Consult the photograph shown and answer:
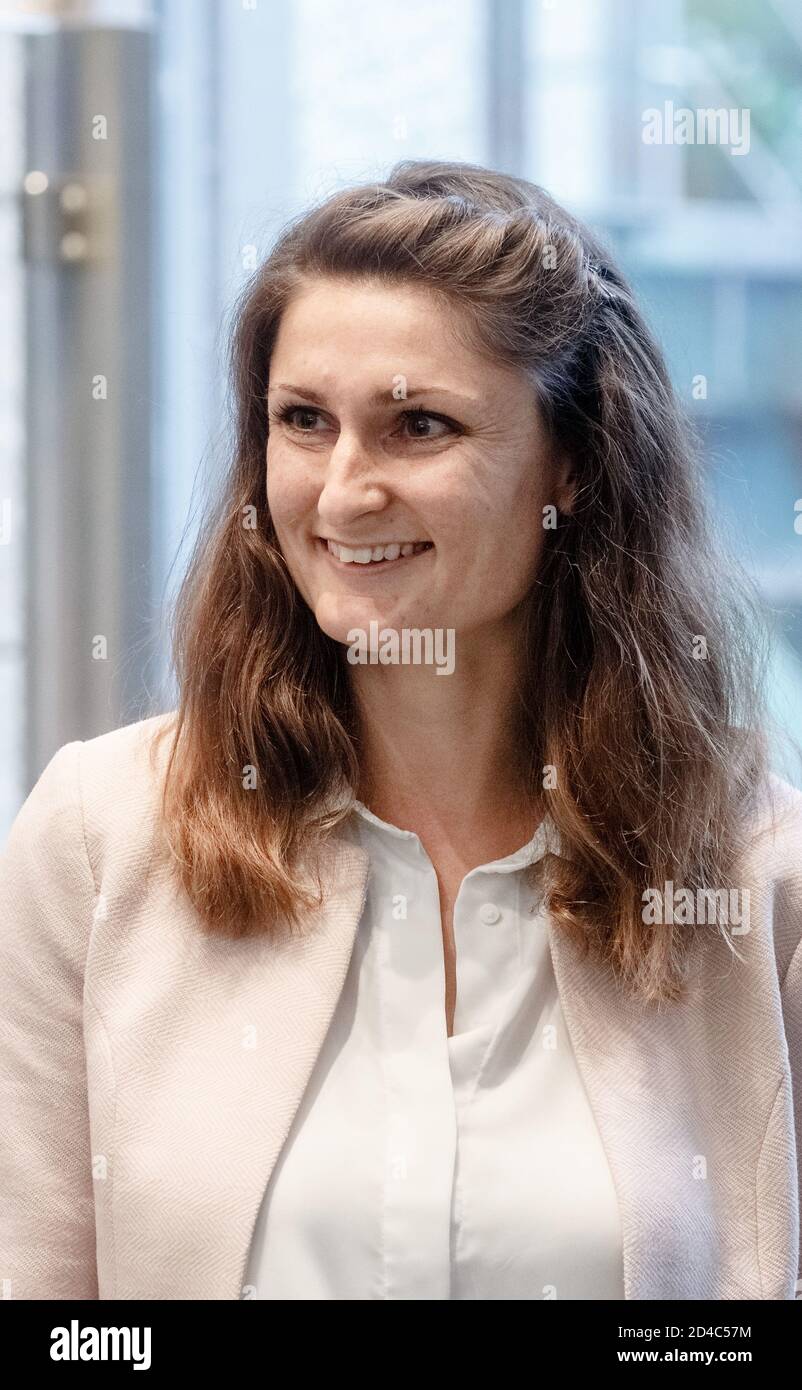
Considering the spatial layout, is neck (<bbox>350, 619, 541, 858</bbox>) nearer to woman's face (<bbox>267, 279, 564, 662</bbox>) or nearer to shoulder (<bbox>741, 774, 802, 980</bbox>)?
woman's face (<bbox>267, 279, 564, 662</bbox>)

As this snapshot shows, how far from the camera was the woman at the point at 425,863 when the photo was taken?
1182 millimetres

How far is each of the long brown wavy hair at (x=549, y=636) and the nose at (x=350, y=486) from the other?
14 cm

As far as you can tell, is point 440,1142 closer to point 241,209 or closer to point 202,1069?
point 202,1069

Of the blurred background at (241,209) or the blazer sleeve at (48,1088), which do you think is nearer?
the blazer sleeve at (48,1088)

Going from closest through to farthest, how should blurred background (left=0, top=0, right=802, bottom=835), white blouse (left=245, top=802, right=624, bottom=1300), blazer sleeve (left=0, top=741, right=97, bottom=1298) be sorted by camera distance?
white blouse (left=245, top=802, right=624, bottom=1300), blazer sleeve (left=0, top=741, right=97, bottom=1298), blurred background (left=0, top=0, right=802, bottom=835)

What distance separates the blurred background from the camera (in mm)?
1828

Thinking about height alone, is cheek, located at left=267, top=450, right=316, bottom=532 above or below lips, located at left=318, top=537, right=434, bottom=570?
above

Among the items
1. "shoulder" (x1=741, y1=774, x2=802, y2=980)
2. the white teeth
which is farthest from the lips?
"shoulder" (x1=741, y1=774, x2=802, y2=980)

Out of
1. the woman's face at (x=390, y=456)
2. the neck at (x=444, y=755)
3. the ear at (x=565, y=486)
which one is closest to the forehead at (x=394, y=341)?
the woman's face at (x=390, y=456)

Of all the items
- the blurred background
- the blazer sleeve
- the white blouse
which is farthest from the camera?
the blurred background

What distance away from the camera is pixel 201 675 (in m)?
1.36

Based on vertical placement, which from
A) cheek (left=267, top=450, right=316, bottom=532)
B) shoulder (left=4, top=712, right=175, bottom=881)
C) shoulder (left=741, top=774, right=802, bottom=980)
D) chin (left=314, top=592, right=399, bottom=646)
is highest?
cheek (left=267, top=450, right=316, bottom=532)

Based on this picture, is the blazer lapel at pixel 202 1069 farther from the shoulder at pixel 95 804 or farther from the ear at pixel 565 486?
the ear at pixel 565 486
